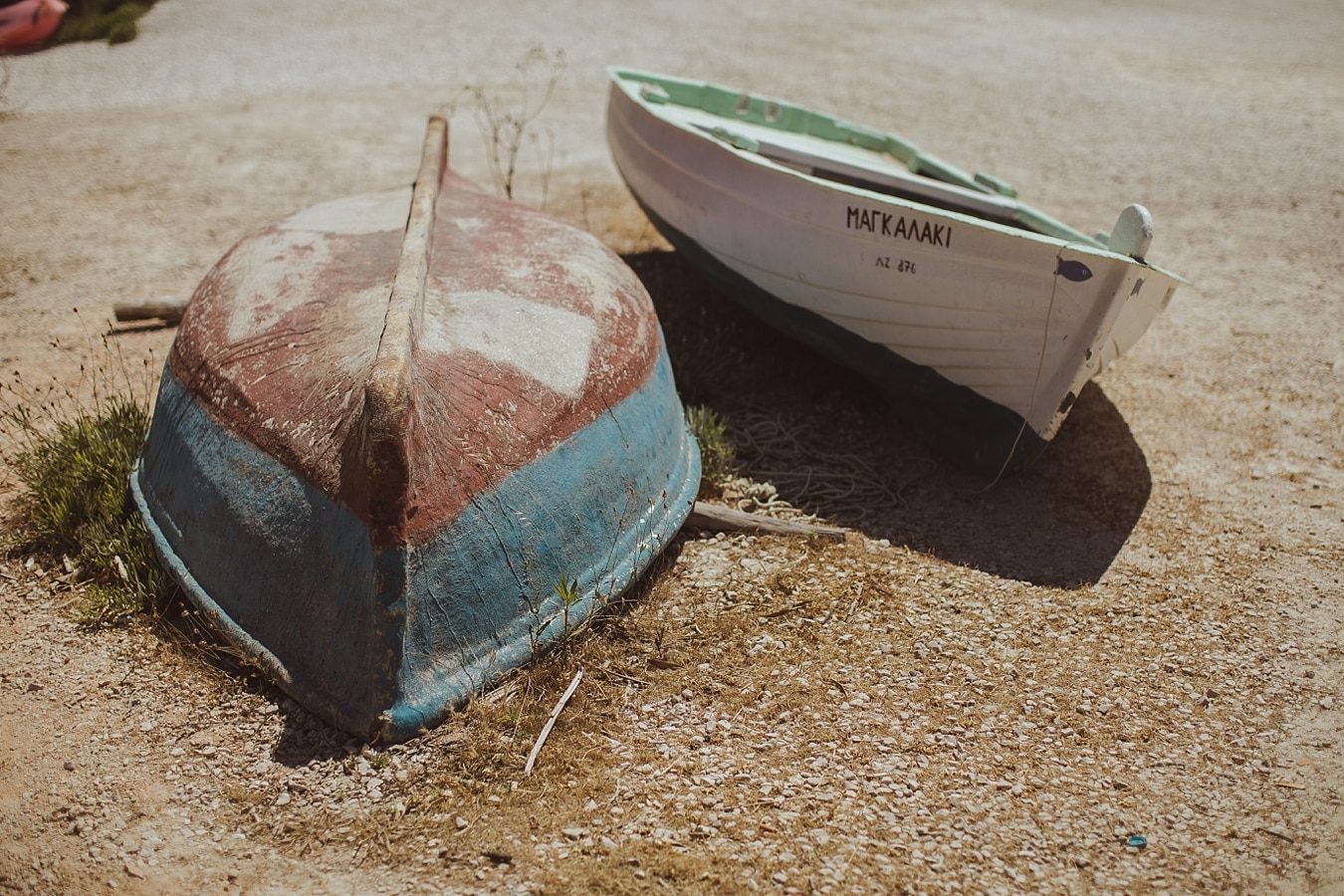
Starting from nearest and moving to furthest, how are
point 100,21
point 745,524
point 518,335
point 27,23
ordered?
point 518,335, point 745,524, point 27,23, point 100,21

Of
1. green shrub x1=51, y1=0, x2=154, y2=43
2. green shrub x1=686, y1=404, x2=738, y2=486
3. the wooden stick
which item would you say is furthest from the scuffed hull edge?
green shrub x1=51, y1=0, x2=154, y2=43

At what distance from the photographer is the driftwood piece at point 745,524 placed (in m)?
4.73

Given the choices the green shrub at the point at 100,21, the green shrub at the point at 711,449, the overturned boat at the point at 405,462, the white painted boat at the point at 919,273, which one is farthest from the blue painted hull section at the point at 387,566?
the green shrub at the point at 100,21

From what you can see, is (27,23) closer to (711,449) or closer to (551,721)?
(711,449)

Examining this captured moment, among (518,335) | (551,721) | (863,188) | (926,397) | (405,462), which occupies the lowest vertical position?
(551,721)

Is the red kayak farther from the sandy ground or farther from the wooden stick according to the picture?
the wooden stick

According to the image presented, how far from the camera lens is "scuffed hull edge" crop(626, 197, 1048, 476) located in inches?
203

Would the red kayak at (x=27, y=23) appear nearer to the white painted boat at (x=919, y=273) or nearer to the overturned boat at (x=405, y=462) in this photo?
the white painted boat at (x=919, y=273)

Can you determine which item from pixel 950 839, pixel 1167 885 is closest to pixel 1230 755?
pixel 1167 885

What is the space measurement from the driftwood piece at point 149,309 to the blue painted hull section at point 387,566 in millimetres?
2324

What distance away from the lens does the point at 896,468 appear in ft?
18.0

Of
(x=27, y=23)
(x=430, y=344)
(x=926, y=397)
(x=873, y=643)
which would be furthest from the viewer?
(x=27, y=23)

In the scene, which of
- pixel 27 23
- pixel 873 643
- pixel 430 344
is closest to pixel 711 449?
pixel 873 643

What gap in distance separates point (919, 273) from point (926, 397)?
0.70 m
